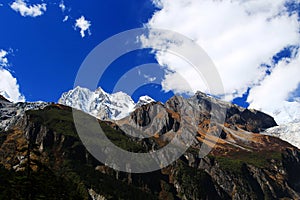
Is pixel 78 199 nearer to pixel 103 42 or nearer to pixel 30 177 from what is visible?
pixel 103 42

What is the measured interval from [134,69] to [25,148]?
178 feet

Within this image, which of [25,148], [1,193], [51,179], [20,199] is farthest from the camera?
[1,193]

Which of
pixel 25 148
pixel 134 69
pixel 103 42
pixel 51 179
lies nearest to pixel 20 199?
pixel 51 179

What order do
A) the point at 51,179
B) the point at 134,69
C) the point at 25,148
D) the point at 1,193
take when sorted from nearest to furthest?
the point at 25,148, the point at 51,179, the point at 1,193, the point at 134,69

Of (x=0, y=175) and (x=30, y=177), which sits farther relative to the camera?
(x=0, y=175)

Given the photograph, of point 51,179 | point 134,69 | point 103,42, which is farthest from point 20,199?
point 134,69

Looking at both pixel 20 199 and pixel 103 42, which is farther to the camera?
pixel 103 42

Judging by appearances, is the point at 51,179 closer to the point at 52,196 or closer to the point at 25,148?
the point at 52,196

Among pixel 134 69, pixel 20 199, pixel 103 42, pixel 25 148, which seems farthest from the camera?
pixel 134 69

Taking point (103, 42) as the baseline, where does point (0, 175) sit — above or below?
below

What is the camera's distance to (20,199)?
174 feet

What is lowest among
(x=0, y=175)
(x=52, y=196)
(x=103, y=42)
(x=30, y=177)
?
(x=30, y=177)

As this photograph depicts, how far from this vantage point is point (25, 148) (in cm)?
4019

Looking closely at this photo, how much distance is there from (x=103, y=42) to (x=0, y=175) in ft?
144
